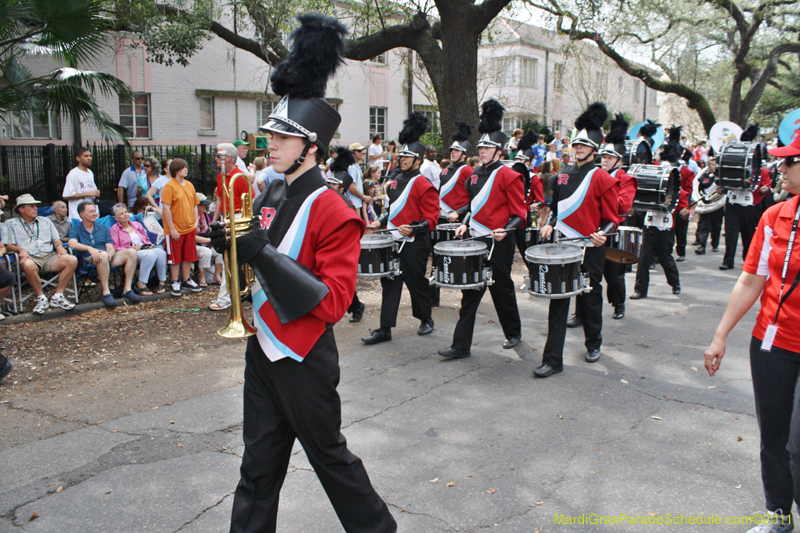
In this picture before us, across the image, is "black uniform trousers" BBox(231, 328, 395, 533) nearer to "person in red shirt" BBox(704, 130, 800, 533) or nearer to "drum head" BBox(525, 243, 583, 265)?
"person in red shirt" BBox(704, 130, 800, 533)

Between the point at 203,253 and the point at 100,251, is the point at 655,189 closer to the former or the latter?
the point at 203,253

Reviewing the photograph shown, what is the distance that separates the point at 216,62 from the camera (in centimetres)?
2173

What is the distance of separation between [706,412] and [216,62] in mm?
20230

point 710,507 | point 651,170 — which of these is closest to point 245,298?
point 710,507

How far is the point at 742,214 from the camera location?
11.1 metres

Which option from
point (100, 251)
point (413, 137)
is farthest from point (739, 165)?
point (100, 251)

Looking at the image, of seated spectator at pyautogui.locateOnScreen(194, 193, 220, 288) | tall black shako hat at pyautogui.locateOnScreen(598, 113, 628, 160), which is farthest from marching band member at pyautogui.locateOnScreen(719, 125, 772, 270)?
seated spectator at pyautogui.locateOnScreen(194, 193, 220, 288)

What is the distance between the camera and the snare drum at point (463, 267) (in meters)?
6.16

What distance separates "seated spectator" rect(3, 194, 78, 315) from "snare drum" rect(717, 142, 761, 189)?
385 inches

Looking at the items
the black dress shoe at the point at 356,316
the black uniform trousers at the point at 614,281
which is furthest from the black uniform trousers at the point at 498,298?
the black dress shoe at the point at 356,316

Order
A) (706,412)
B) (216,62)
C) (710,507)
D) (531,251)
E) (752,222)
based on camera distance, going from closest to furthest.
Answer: (710,507) → (706,412) → (531,251) → (752,222) → (216,62)

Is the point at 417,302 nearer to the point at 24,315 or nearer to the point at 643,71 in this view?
the point at 24,315

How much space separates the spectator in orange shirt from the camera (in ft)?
29.5

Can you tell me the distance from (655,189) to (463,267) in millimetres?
4179
